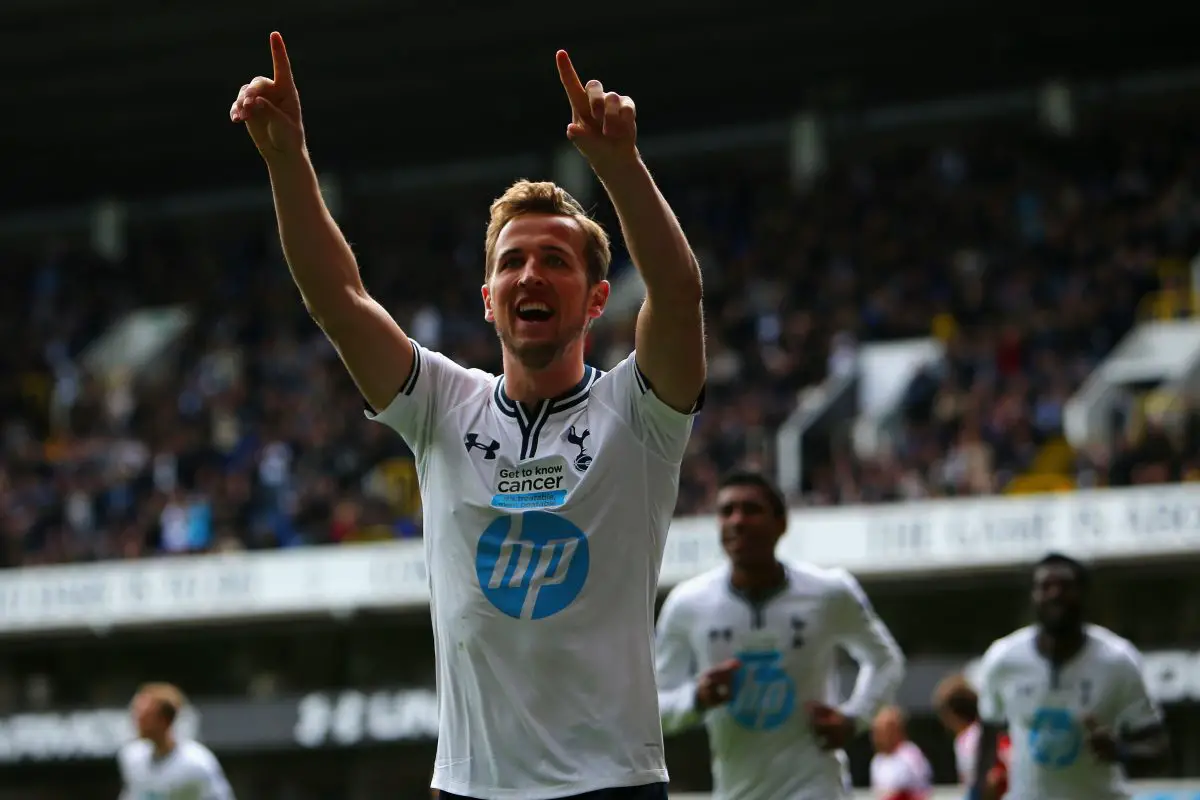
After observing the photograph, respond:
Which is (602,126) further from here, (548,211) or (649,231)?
(548,211)

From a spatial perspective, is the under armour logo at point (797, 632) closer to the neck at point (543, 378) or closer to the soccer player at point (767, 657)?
the soccer player at point (767, 657)

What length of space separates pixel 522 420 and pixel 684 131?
89.3 ft

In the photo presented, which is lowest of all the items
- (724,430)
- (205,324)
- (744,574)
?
(744,574)

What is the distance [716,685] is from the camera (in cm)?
699

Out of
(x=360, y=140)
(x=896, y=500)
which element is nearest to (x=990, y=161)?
(x=896, y=500)

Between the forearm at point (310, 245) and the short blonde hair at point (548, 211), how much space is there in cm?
31

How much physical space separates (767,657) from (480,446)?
363 cm

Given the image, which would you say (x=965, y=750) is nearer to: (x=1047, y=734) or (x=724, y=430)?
(x=1047, y=734)

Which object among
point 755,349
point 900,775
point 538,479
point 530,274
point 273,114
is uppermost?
point 755,349

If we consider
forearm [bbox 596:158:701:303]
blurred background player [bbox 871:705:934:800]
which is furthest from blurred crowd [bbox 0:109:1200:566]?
forearm [bbox 596:158:701:303]

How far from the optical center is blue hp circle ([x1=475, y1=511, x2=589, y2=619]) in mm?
4176

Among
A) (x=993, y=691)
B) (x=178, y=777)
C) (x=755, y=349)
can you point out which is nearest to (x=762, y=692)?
(x=993, y=691)

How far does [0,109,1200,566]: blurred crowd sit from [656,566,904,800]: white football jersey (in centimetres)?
921

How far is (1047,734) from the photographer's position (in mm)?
8422
